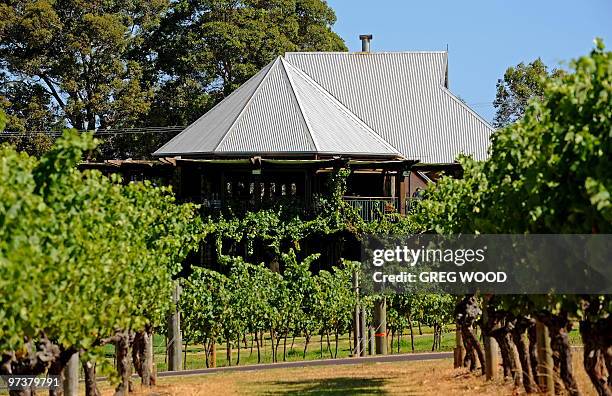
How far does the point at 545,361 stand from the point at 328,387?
494 cm

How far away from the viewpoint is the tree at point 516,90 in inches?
2894

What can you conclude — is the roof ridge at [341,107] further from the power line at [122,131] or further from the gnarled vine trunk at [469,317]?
the gnarled vine trunk at [469,317]

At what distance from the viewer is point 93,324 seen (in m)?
13.8

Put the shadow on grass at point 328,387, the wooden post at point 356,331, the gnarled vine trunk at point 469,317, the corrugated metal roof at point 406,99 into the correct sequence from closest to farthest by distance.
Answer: the shadow on grass at point 328,387 < the gnarled vine trunk at point 469,317 < the wooden post at point 356,331 < the corrugated metal roof at point 406,99

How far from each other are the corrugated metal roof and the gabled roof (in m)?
2.44

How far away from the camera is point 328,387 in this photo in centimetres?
2067

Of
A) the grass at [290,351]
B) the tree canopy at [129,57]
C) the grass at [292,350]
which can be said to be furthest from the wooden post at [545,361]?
the tree canopy at [129,57]

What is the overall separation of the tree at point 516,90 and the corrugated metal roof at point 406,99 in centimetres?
2072

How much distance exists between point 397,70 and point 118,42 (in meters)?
14.8

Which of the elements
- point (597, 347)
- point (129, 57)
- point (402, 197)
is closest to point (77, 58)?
point (129, 57)

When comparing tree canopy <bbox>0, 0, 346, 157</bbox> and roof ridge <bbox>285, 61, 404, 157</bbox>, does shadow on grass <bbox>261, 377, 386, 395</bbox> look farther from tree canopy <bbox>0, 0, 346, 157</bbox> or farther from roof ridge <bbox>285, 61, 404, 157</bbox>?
tree canopy <bbox>0, 0, 346, 157</bbox>

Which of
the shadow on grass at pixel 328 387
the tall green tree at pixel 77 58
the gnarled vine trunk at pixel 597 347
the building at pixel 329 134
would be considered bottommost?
the shadow on grass at pixel 328 387

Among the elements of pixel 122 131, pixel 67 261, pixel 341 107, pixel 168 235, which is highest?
pixel 122 131

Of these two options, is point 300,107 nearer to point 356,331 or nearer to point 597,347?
point 356,331
